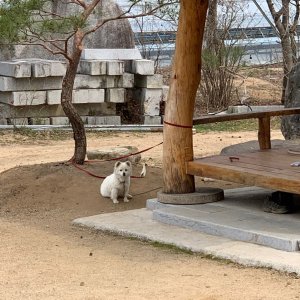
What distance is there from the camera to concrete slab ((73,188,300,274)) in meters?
6.61

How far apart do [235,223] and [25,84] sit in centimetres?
859

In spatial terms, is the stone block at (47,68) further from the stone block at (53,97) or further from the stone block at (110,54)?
the stone block at (110,54)

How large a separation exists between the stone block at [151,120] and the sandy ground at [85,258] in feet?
19.0

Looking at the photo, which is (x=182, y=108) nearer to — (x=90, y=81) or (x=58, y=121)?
(x=90, y=81)

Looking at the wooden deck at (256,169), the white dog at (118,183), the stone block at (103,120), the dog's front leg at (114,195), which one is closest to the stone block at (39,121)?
the stone block at (103,120)

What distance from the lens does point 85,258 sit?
22.9ft

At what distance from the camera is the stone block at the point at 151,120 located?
53.8 feet

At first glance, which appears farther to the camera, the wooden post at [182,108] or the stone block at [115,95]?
the stone block at [115,95]

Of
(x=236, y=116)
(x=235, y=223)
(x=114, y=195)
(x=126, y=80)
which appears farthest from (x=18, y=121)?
(x=235, y=223)

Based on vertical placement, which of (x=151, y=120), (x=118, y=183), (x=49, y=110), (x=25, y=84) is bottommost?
(x=118, y=183)

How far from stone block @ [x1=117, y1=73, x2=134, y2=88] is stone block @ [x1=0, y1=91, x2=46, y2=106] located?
1.50m

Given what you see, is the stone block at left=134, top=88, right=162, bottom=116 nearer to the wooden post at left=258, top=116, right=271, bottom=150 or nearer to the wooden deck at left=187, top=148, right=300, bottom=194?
the wooden post at left=258, top=116, right=271, bottom=150

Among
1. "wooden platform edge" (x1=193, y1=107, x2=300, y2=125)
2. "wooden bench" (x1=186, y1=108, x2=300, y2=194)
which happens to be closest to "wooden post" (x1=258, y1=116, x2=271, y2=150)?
"wooden bench" (x1=186, y1=108, x2=300, y2=194)

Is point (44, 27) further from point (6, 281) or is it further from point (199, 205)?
point (6, 281)
